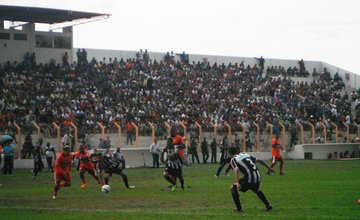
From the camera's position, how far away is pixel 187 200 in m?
20.9

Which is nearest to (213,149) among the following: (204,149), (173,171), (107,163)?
(204,149)

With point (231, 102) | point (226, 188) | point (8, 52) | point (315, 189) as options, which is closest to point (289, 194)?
point (315, 189)

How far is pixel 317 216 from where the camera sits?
15945mm

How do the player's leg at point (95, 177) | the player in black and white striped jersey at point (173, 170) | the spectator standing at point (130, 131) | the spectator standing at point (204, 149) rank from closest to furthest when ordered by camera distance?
1. the player in black and white striped jersey at point (173, 170)
2. the player's leg at point (95, 177)
3. the spectator standing at point (130, 131)
4. the spectator standing at point (204, 149)

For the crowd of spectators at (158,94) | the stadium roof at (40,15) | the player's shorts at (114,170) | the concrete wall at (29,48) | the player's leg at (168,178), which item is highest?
the stadium roof at (40,15)

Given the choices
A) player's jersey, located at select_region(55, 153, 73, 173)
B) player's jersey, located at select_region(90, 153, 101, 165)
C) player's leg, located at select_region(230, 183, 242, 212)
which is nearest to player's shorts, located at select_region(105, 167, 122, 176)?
player's jersey, located at select_region(90, 153, 101, 165)

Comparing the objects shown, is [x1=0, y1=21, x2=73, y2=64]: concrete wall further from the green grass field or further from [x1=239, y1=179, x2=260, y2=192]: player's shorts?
[x1=239, y1=179, x2=260, y2=192]: player's shorts

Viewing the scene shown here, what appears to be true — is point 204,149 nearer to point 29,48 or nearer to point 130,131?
point 130,131

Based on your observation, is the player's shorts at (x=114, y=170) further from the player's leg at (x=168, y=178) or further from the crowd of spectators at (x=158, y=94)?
the crowd of spectators at (x=158, y=94)

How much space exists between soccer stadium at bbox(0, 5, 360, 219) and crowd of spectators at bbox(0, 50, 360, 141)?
0.12m

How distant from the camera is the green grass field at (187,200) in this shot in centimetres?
1688

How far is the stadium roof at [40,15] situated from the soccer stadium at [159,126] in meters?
0.17

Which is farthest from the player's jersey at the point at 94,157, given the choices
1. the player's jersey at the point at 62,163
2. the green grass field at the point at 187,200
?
the player's jersey at the point at 62,163

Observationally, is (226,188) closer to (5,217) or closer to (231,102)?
(5,217)
